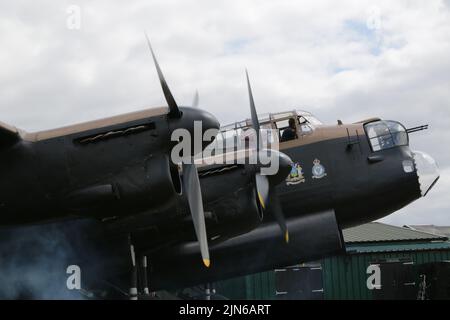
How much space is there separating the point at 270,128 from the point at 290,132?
0.45m

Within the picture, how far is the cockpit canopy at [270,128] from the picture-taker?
14.5m

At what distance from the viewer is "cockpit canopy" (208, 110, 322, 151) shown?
14477 mm

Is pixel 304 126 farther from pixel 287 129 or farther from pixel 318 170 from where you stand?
pixel 318 170

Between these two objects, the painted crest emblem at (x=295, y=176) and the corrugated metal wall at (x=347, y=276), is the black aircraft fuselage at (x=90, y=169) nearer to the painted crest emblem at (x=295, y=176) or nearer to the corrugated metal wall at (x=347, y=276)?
the painted crest emblem at (x=295, y=176)

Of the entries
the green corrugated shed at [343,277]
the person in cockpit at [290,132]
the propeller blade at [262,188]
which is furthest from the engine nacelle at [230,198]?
the green corrugated shed at [343,277]

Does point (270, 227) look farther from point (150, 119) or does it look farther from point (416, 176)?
point (150, 119)

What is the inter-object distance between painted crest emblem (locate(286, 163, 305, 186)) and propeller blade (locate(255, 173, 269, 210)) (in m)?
1.43

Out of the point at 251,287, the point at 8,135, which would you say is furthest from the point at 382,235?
the point at 8,135

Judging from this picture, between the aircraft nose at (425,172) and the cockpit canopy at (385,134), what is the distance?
46 cm

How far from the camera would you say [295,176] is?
46.2ft

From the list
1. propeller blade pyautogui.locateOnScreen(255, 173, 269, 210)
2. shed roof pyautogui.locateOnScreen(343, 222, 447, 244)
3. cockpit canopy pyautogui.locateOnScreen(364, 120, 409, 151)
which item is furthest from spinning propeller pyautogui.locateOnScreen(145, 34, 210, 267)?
shed roof pyautogui.locateOnScreen(343, 222, 447, 244)
